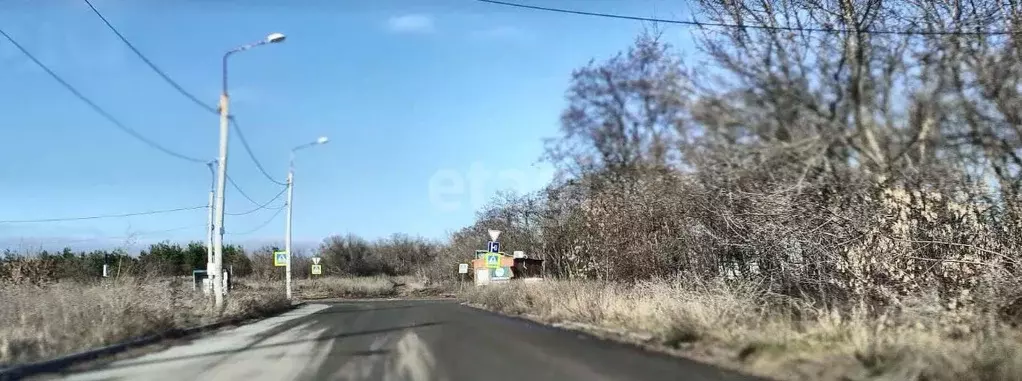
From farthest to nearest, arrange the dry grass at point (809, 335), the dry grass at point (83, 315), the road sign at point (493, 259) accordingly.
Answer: the road sign at point (493, 259), the dry grass at point (83, 315), the dry grass at point (809, 335)

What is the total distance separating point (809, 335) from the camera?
11.4 metres

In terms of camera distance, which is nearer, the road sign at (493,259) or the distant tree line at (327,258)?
the road sign at (493,259)

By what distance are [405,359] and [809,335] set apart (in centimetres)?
610

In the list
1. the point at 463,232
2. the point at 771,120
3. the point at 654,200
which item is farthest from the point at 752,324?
the point at 463,232

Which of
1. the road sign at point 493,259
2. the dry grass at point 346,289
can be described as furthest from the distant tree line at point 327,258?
the road sign at point 493,259

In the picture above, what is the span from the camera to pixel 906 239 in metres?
14.6

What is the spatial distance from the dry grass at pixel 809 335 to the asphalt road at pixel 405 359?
827 millimetres

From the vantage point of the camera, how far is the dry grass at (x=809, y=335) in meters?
8.85

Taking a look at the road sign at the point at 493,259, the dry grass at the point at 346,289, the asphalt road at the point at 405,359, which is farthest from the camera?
the dry grass at the point at 346,289

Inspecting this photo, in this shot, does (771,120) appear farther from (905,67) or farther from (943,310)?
(943,310)

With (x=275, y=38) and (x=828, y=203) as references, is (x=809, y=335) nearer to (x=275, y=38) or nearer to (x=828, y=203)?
(x=828, y=203)

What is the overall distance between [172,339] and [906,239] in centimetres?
1505

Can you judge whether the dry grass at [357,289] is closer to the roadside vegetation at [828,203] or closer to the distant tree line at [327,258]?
the distant tree line at [327,258]

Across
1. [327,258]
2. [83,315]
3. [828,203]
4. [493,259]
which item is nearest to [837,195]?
[828,203]
